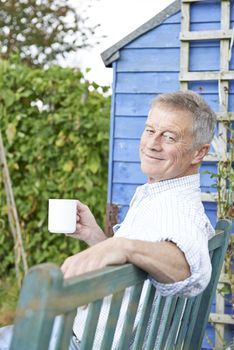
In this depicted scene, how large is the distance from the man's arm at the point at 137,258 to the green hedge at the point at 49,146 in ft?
13.0

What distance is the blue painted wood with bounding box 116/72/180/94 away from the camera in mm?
4078

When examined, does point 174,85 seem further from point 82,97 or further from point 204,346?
point 82,97

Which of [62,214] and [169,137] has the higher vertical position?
[169,137]

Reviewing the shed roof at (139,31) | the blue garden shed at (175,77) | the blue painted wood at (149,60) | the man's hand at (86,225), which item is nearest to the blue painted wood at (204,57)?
the blue garden shed at (175,77)

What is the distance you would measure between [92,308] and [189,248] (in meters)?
0.40

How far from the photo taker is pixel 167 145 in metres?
2.12

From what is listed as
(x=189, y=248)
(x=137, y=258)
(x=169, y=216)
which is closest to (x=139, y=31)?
(x=169, y=216)

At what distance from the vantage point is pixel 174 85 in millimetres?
4066

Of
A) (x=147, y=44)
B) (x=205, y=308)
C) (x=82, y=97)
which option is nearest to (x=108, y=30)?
(x=82, y=97)

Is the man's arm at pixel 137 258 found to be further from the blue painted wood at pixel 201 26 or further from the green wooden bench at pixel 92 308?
the blue painted wood at pixel 201 26

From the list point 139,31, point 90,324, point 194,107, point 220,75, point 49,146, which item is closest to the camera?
point 90,324

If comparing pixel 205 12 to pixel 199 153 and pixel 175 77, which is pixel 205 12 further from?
pixel 199 153

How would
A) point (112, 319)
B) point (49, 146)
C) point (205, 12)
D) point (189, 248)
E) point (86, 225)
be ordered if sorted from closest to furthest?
point (112, 319) → point (189, 248) → point (86, 225) → point (205, 12) → point (49, 146)

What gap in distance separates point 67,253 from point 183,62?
2388 mm
